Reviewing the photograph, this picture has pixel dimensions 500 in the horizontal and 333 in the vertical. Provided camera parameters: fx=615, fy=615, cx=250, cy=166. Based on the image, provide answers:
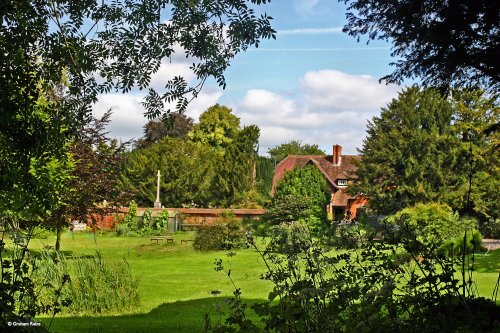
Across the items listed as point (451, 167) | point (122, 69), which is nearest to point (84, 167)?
point (122, 69)

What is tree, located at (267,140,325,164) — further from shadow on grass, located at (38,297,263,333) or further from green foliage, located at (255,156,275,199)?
shadow on grass, located at (38,297,263,333)

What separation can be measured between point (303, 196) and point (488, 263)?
1281 centimetres

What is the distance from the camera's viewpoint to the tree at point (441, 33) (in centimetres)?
575

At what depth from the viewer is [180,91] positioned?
666 centimetres

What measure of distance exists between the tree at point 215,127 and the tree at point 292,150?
21.2 m

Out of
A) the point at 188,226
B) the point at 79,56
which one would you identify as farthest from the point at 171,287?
the point at 188,226

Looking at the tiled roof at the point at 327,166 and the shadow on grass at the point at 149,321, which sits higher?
the tiled roof at the point at 327,166

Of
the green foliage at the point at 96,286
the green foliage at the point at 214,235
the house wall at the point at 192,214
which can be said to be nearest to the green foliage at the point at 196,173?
the house wall at the point at 192,214

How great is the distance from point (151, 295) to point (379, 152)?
28.2 meters

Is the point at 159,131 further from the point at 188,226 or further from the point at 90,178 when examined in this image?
the point at 90,178

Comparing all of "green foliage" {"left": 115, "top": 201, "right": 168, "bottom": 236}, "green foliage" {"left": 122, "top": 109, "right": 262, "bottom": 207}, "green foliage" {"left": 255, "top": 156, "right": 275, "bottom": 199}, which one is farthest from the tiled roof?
"green foliage" {"left": 115, "top": 201, "right": 168, "bottom": 236}

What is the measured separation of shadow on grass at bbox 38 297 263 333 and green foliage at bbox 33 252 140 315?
344mm

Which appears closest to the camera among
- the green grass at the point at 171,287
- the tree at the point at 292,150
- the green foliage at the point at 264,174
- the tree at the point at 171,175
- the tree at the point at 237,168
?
the green grass at the point at 171,287

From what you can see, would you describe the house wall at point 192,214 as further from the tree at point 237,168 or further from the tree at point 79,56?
the tree at point 79,56
